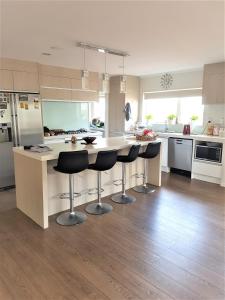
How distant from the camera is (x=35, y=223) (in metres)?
3.19

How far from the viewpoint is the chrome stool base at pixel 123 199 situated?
3.92m

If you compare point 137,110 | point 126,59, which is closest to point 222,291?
point 126,59

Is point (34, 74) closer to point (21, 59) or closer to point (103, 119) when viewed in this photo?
point (21, 59)

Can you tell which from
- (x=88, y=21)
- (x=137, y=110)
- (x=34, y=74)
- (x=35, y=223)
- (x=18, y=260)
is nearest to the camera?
(x=18, y=260)

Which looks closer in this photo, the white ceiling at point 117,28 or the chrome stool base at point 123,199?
the white ceiling at point 117,28

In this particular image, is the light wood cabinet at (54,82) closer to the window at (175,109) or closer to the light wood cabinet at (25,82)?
the light wood cabinet at (25,82)

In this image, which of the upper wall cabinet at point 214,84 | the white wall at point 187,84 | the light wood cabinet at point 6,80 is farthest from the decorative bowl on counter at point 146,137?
the light wood cabinet at point 6,80

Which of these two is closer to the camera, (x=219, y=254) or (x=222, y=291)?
(x=222, y=291)

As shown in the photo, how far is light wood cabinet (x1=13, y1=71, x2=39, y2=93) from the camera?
4.55 metres

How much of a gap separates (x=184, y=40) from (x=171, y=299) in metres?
3.15

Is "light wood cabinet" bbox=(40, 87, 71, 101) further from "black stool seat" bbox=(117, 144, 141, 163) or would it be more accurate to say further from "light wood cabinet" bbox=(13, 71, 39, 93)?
"black stool seat" bbox=(117, 144, 141, 163)

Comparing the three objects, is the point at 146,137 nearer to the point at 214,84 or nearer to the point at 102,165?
the point at 102,165

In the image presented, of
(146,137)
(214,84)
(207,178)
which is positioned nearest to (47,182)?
(146,137)

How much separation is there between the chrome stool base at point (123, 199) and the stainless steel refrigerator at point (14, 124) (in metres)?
2.17
